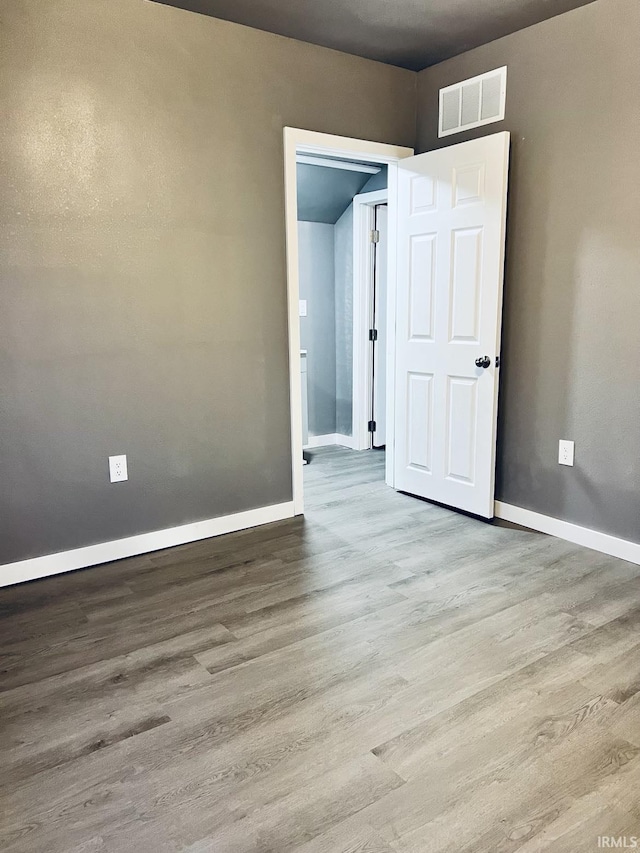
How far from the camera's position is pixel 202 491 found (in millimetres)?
3291

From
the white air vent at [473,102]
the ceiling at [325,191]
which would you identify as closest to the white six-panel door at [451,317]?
the white air vent at [473,102]

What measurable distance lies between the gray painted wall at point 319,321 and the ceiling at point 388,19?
6.04ft

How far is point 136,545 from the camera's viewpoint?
122 inches

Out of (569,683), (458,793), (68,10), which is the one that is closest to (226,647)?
(458,793)

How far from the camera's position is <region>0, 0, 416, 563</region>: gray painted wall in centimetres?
265

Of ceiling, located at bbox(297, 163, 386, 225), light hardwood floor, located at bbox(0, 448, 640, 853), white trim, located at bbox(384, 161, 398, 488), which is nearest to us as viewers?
light hardwood floor, located at bbox(0, 448, 640, 853)

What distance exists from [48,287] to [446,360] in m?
2.10

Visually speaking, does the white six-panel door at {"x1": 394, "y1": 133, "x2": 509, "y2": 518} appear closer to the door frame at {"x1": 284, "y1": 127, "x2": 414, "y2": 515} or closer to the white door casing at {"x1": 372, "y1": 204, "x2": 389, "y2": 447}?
the door frame at {"x1": 284, "y1": 127, "x2": 414, "y2": 515}

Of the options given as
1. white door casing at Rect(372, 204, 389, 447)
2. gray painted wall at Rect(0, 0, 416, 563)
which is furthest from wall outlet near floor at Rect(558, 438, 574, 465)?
white door casing at Rect(372, 204, 389, 447)

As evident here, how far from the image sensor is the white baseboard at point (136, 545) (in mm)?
2832

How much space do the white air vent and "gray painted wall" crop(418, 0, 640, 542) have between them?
5cm

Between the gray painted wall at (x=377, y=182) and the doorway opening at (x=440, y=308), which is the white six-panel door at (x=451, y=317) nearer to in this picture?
the doorway opening at (x=440, y=308)

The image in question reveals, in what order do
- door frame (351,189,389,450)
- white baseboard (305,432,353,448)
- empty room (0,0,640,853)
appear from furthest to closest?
white baseboard (305,432,353,448) → door frame (351,189,389,450) → empty room (0,0,640,853)

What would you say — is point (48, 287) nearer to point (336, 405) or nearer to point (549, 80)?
point (549, 80)
